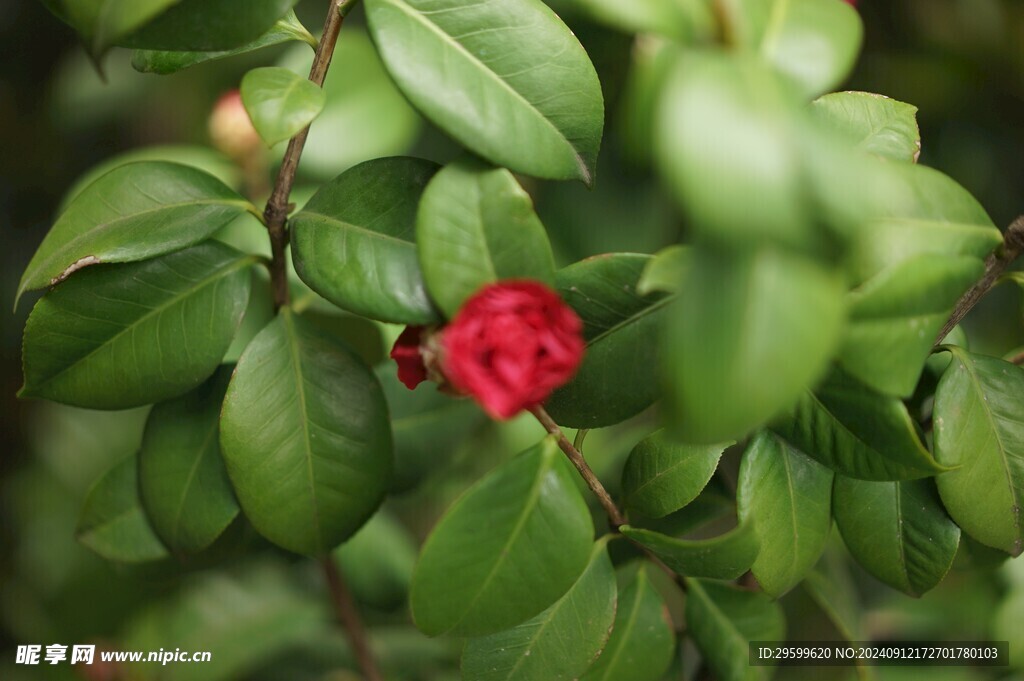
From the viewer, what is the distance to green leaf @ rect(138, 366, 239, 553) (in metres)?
0.71

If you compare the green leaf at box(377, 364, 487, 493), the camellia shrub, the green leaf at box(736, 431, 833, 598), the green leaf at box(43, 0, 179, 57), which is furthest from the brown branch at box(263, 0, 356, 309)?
the green leaf at box(736, 431, 833, 598)

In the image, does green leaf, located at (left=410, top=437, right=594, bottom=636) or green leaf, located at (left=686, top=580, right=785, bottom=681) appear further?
green leaf, located at (left=686, top=580, right=785, bottom=681)

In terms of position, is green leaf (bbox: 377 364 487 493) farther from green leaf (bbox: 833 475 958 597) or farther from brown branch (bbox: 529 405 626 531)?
green leaf (bbox: 833 475 958 597)

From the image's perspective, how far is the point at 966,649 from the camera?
3.13ft

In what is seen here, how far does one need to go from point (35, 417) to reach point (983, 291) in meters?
1.39

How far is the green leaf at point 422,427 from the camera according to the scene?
33.0 inches

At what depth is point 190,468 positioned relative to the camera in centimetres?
71

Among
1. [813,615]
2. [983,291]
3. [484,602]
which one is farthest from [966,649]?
[484,602]

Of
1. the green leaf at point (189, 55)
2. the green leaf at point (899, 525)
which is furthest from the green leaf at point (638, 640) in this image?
the green leaf at point (189, 55)

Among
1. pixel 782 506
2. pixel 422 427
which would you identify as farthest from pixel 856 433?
pixel 422 427

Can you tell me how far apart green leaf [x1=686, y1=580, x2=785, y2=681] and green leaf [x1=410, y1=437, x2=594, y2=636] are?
232mm

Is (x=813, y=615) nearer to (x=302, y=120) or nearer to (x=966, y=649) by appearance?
(x=966, y=649)

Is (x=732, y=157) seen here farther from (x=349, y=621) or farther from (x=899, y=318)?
(x=349, y=621)

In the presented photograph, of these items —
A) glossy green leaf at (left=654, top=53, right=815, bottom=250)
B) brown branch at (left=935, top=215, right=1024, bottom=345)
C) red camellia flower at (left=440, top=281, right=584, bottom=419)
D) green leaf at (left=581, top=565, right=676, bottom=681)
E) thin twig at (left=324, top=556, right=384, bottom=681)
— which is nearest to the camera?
glossy green leaf at (left=654, top=53, right=815, bottom=250)
